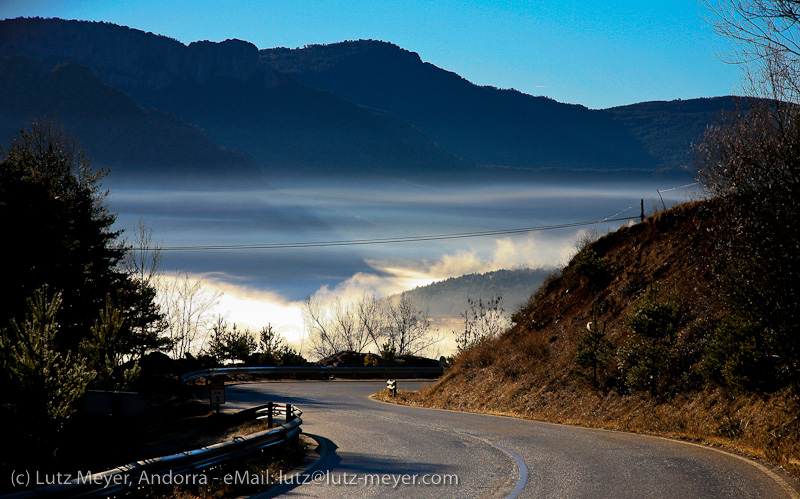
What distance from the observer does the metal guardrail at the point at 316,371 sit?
3600 centimetres

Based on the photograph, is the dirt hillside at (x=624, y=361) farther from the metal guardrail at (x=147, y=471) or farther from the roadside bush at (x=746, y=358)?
the metal guardrail at (x=147, y=471)

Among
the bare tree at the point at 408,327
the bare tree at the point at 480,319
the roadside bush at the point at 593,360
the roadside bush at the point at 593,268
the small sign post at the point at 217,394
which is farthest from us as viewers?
Result: the bare tree at the point at 408,327

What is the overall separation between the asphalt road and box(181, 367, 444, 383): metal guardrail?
20110 millimetres

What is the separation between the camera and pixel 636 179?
6048 inches

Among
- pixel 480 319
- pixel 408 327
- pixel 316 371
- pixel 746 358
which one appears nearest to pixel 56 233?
pixel 316 371

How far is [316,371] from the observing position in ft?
132

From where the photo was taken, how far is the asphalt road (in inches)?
349

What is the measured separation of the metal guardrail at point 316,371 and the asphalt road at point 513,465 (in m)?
20.1

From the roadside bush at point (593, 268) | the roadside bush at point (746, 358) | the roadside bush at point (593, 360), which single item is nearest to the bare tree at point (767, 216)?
the roadside bush at point (746, 358)

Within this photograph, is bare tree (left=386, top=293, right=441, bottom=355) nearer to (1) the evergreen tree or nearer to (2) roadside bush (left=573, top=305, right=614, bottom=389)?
(1) the evergreen tree

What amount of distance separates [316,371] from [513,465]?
30.7 meters

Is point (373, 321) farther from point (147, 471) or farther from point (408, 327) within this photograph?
point (147, 471)

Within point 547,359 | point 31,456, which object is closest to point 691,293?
point 547,359

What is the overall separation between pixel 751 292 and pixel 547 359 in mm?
14703
